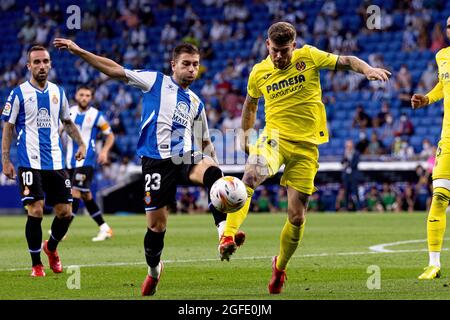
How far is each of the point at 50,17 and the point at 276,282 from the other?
30.3 m

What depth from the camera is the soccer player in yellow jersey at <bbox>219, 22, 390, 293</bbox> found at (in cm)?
834

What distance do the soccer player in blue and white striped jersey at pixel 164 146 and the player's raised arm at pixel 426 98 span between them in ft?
7.87

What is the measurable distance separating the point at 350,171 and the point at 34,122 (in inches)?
655

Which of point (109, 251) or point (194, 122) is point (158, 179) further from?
point (109, 251)

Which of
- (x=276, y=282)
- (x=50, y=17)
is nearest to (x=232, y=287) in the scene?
(x=276, y=282)

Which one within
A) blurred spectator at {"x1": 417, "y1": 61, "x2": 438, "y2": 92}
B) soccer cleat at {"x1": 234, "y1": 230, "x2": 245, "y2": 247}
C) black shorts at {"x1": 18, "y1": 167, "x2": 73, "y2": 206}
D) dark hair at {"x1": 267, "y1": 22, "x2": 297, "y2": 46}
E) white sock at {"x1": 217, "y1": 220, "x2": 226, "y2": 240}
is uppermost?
blurred spectator at {"x1": 417, "y1": 61, "x2": 438, "y2": 92}

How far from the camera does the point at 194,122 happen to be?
8.52 meters

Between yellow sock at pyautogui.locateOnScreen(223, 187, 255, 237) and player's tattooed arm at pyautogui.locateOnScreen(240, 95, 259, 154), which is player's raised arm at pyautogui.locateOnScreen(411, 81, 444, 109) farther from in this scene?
yellow sock at pyautogui.locateOnScreen(223, 187, 255, 237)

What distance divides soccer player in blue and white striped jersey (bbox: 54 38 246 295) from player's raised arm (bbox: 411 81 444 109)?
7.87 feet

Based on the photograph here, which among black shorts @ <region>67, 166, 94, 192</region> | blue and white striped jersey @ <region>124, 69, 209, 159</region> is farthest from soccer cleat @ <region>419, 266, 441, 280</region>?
black shorts @ <region>67, 166, 94, 192</region>

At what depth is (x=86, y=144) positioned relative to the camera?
1588 centimetres

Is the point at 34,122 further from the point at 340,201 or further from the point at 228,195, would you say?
the point at 340,201

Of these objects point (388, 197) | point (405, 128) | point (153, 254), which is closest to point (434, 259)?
point (153, 254)
